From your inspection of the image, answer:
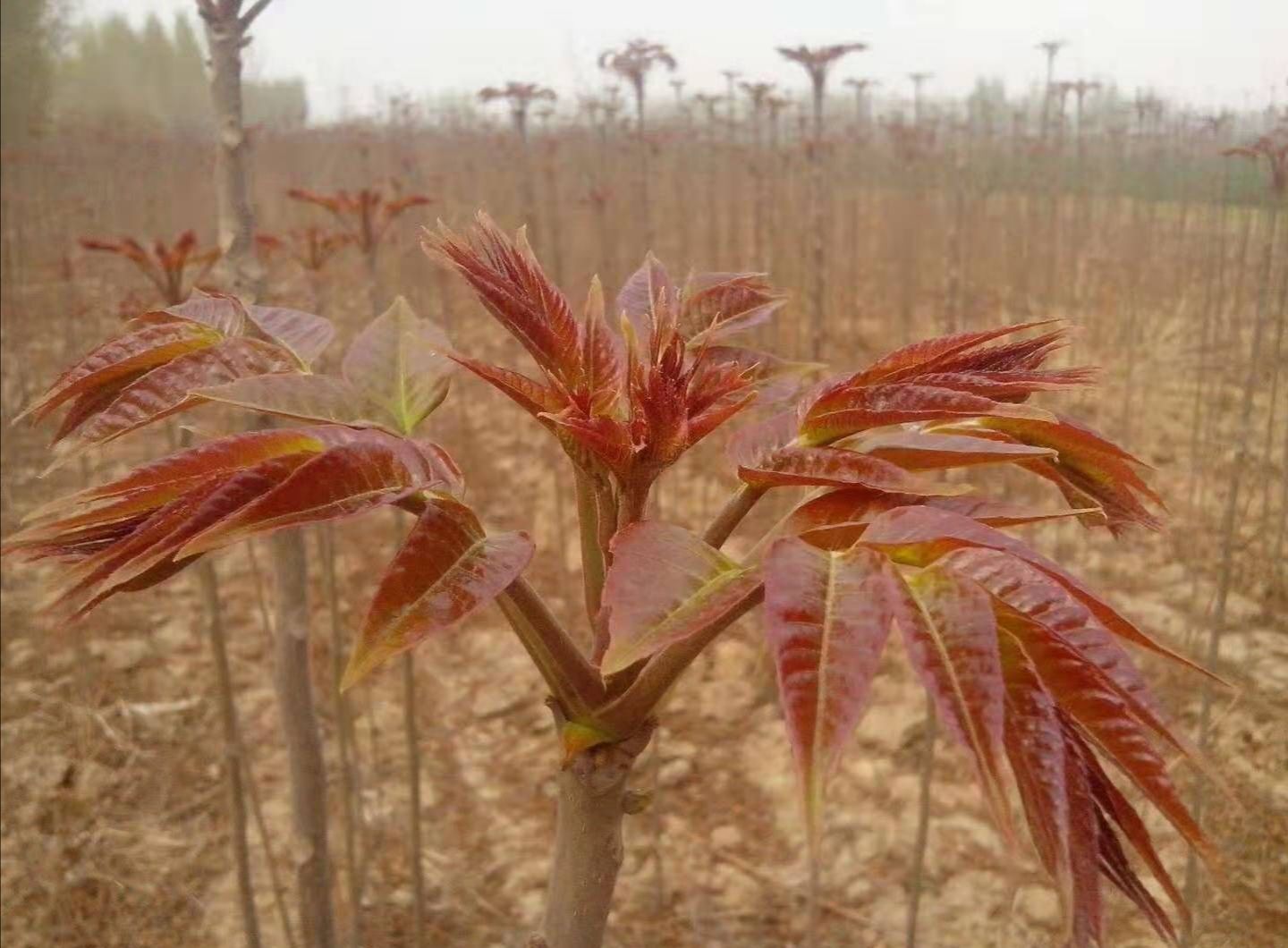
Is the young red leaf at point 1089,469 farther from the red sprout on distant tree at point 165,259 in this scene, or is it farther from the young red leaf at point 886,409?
the red sprout on distant tree at point 165,259

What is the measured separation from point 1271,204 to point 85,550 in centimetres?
271

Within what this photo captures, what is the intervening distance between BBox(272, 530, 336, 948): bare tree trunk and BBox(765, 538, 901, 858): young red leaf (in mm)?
1134

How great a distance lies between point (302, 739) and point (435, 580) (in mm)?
1148

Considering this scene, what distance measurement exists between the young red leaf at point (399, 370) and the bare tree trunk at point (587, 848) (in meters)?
0.24

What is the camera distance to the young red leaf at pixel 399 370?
2.30ft

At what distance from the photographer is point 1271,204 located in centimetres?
242

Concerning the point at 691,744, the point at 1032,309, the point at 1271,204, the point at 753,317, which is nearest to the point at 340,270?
the point at 1032,309

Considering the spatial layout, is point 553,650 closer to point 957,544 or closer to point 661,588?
point 661,588

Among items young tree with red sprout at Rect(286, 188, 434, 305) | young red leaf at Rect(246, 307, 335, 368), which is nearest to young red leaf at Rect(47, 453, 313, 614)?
young red leaf at Rect(246, 307, 335, 368)

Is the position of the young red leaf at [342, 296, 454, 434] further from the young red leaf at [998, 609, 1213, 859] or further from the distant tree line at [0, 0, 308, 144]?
the distant tree line at [0, 0, 308, 144]

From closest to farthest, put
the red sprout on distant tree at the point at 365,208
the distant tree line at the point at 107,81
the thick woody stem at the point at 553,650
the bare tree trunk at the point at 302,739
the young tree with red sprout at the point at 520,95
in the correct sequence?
the thick woody stem at the point at 553,650, the bare tree trunk at the point at 302,739, the red sprout on distant tree at the point at 365,208, the young tree with red sprout at the point at 520,95, the distant tree line at the point at 107,81

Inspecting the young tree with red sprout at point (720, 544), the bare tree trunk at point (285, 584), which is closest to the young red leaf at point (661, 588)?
the young tree with red sprout at point (720, 544)

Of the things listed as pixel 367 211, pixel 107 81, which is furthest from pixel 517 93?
pixel 107 81

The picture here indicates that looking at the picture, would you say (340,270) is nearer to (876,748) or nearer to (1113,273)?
(1113,273)
